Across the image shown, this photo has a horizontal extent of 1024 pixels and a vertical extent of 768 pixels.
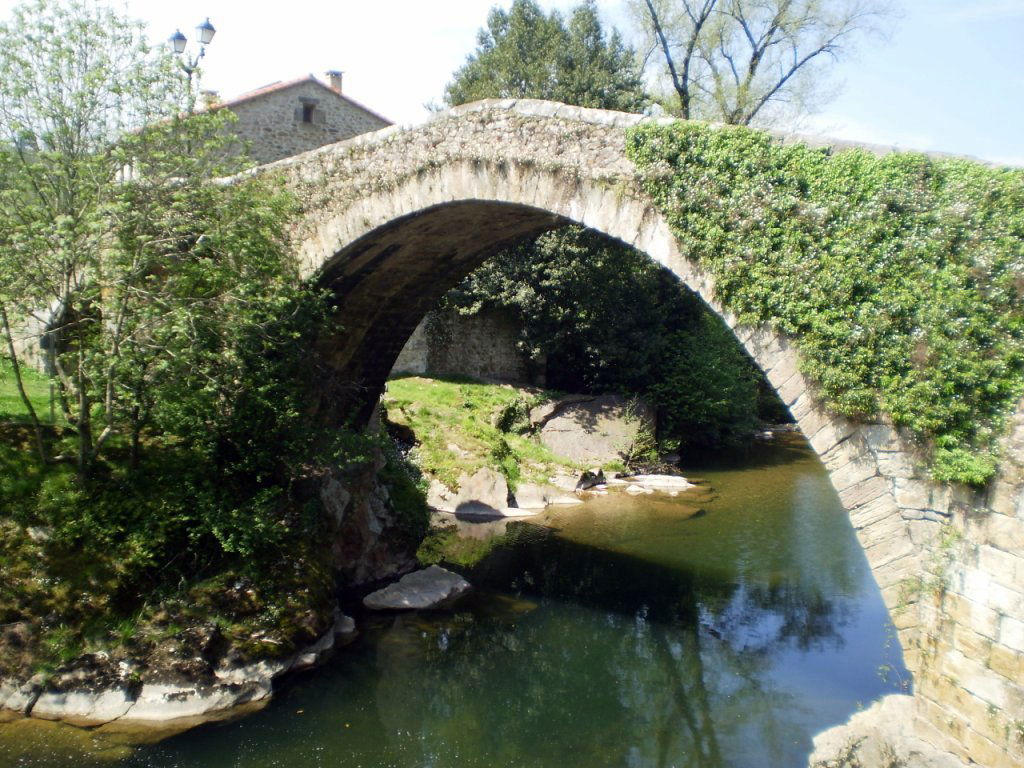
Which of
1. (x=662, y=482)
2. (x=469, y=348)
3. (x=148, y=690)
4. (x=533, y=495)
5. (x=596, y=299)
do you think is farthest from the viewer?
(x=469, y=348)

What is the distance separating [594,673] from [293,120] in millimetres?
14557

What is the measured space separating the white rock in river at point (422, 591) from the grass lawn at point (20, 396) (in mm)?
3564

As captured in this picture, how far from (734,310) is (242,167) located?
4336mm

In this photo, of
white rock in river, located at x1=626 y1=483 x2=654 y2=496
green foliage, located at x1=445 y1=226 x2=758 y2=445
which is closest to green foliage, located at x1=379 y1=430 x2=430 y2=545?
white rock in river, located at x1=626 y1=483 x2=654 y2=496

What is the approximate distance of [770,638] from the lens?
26.2ft

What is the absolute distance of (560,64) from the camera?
18.1m

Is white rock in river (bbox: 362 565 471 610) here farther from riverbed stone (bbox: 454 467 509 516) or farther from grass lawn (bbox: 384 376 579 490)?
grass lawn (bbox: 384 376 579 490)

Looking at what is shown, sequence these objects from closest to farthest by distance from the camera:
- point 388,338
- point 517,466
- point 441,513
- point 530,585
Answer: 1. point 530,585
2. point 388,338
3. point 441,513
4. point 517,466

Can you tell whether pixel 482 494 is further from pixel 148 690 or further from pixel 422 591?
pixel 148 690

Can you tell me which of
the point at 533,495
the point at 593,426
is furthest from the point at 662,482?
the point at 533,495

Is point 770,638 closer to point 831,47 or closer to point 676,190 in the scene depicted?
point 676,190

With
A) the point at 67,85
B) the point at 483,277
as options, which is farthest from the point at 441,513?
the point at 67,85

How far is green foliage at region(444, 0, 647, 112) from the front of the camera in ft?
58.3

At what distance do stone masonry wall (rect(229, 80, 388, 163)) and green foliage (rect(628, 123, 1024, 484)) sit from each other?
13864mm
